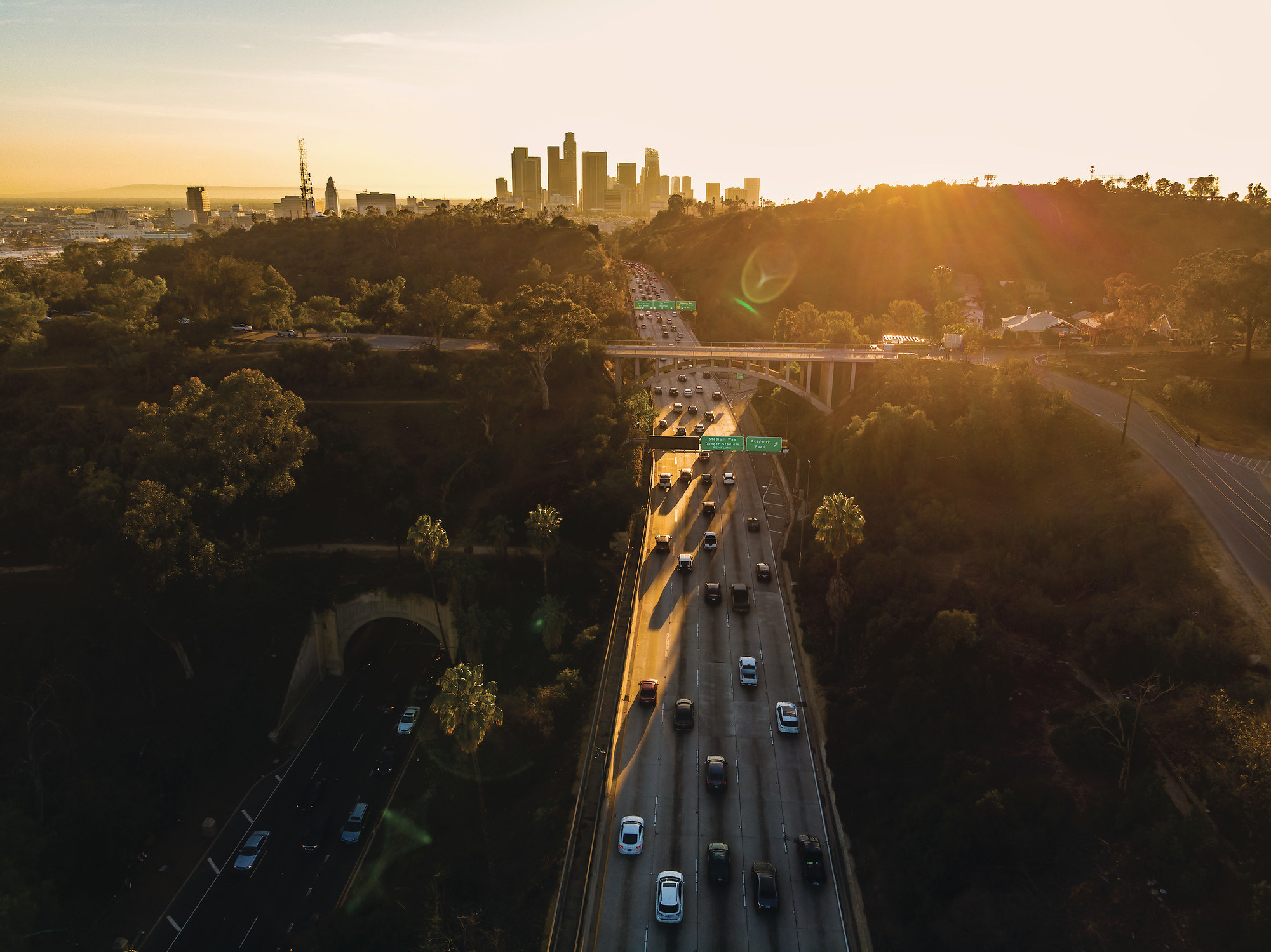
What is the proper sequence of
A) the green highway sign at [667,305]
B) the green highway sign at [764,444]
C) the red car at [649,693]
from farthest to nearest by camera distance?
the green highway sign at [667,305] → the green highway sign at [764,444] → the red car at [649,693]

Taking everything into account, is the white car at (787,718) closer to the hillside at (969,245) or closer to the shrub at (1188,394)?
the shrub at (1188,394)

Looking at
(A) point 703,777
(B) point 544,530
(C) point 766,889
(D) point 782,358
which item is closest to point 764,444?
(B) point 544,530

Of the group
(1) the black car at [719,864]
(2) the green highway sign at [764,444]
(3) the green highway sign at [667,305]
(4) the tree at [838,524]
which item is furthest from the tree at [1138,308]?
(1) the black car at [719,864]

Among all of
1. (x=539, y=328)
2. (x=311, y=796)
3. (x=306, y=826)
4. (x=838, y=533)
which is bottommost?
(x=306, y=826)

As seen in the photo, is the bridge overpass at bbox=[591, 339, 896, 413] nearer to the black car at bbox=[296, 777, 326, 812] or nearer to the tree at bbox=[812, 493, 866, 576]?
the tree at bbox=[812, 493, 866, 576]

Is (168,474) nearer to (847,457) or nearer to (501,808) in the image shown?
(501,808)

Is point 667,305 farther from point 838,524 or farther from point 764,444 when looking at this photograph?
point 838,524
